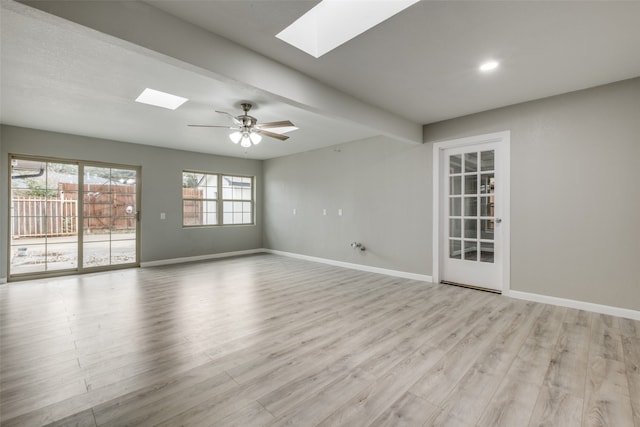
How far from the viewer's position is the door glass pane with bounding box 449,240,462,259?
178 inches

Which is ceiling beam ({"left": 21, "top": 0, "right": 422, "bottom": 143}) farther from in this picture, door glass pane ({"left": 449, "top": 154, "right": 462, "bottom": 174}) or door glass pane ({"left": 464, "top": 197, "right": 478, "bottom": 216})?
door glass pane ({"left": 464, "top": 197, "right": 478, "bottom": 216})

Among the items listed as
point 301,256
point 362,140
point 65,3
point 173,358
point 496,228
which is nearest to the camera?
point 65,3

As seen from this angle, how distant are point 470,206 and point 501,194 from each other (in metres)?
0.47

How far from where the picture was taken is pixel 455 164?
4570 mm

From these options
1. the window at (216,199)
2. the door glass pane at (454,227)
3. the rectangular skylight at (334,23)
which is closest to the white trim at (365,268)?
the door glass pane at (454,227)

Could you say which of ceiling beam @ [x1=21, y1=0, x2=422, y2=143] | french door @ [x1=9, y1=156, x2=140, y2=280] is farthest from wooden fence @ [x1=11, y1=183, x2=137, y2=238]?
ceiling beam @ [x1=21, y1=0, x2=422, y2=143]

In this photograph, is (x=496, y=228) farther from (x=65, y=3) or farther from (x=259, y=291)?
(x=65, y=3)

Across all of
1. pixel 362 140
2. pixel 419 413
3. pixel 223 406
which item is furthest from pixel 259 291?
pixel 362 140

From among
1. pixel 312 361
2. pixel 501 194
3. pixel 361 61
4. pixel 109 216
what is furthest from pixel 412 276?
pixel 109 216

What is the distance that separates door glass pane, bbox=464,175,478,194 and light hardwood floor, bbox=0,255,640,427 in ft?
5.04

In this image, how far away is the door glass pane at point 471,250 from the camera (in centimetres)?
434

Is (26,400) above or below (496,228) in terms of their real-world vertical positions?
below

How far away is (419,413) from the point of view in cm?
172

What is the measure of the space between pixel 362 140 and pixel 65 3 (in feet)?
15.2
